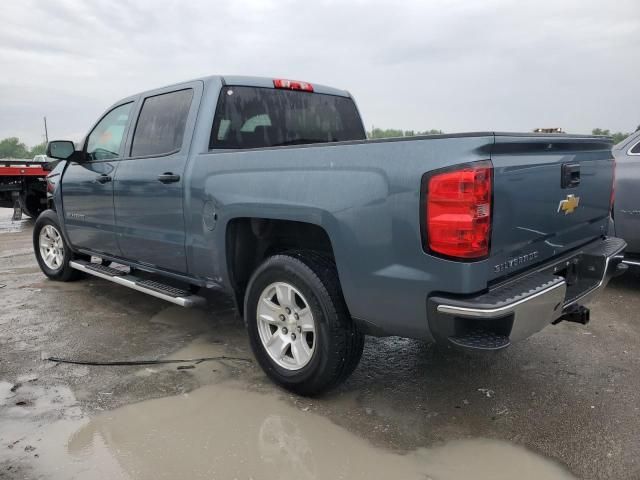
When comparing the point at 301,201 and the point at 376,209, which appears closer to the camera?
the point at 376,209

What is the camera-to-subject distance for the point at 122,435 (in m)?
2.72

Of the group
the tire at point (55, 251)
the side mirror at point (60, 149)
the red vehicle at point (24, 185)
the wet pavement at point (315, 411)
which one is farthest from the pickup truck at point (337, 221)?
the red vehicle at point (24, 185)

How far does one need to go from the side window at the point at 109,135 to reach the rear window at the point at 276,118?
1252 millimetres

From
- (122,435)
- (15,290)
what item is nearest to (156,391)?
(122,435)

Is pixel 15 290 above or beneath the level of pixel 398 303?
beneath

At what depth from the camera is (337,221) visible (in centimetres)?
267

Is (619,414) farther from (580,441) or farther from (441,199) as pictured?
(441,199)

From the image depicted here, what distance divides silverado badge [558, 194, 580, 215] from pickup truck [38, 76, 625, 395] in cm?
1

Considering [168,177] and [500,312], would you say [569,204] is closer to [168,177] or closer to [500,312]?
[500,312]

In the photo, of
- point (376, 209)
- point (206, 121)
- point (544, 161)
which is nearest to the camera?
point (376, 209)

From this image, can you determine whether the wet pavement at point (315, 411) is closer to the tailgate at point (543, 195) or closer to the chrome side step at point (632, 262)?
the tailgate at point (543, 195)

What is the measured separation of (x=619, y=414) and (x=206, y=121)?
3.14m

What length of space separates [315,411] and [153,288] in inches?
68.1

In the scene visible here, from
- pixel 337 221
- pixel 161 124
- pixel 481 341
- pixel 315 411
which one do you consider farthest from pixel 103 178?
pixel 481 341
